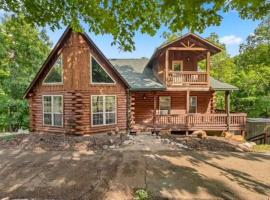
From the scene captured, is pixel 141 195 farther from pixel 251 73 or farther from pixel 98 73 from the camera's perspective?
pixel 251 73

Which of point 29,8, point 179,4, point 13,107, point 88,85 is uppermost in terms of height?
point 29,8

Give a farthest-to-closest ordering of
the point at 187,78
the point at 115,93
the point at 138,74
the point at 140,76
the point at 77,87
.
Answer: the point at 138,74, the point at 140,76, the point at 187,78, the point at 115,93, the point at 77,87

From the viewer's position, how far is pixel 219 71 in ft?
101

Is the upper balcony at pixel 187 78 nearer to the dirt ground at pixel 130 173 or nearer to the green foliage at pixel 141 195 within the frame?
the dirt ground at pixel 130 173

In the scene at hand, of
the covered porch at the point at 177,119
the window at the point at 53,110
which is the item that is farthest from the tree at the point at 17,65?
the covered porch at the point at 177,119

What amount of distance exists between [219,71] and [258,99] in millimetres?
6441

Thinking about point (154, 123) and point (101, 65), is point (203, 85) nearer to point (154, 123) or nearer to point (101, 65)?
Answer: point (154, 123)

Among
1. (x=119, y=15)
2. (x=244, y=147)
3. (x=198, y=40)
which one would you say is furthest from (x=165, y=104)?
(x=119, y=15)

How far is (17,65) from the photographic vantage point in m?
23.7

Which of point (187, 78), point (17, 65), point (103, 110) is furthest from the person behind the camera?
point (17, 65)

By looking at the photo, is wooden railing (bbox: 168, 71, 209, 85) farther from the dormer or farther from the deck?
the deck

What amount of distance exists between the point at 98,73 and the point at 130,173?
26.7 feet

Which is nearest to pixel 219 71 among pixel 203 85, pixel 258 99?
pixel 258 99

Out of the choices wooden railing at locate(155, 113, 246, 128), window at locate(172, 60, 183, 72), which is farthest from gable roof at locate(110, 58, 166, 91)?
wooden railing at locate(155, 113, 246, 128)
